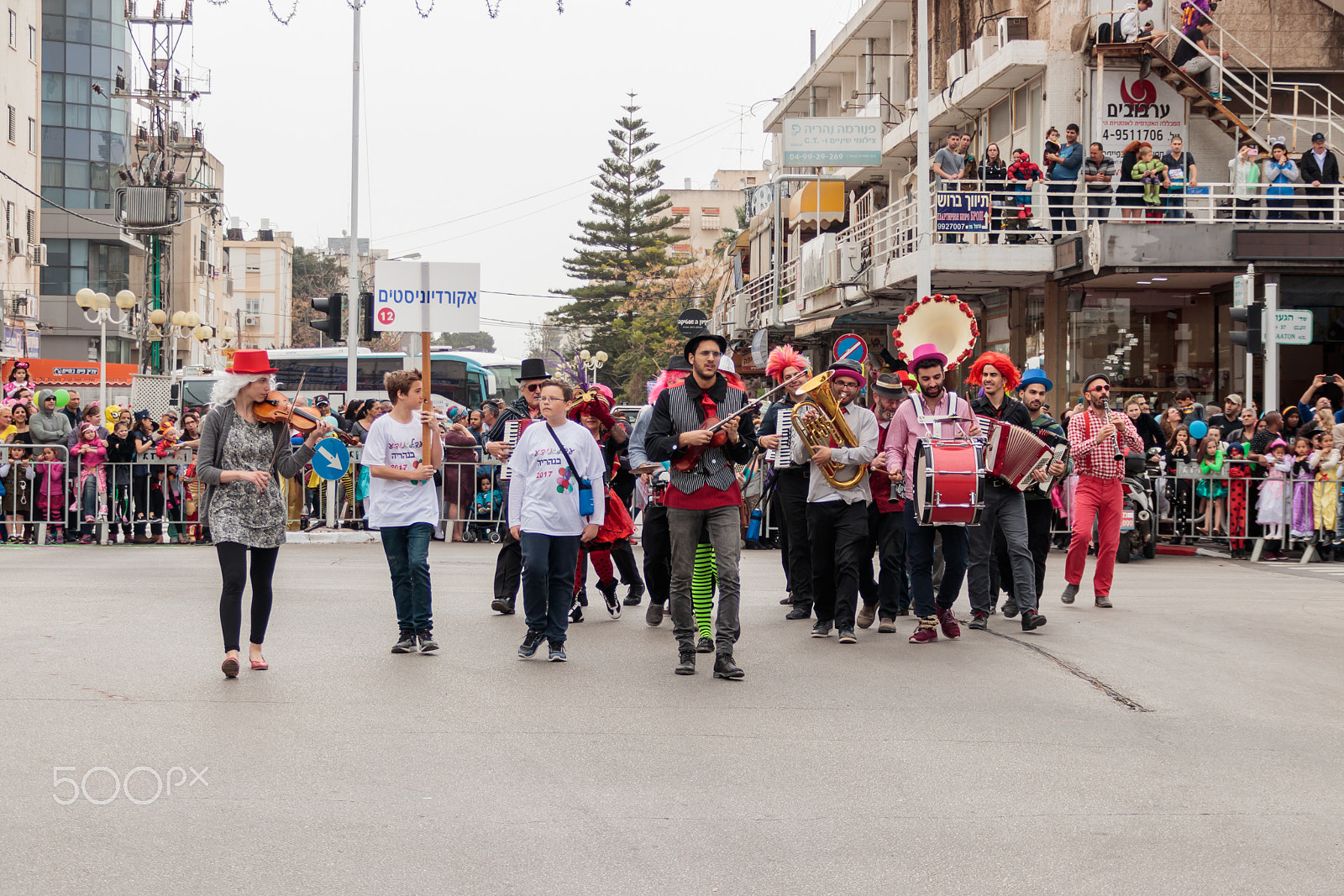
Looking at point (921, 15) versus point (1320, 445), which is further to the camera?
point (921, 15)

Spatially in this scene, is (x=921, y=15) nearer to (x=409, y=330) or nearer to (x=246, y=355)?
(x=409, y=330)

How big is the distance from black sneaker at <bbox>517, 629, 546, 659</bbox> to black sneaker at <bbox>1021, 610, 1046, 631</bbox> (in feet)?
12.1

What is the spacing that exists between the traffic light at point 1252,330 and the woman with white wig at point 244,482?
45.3 ft

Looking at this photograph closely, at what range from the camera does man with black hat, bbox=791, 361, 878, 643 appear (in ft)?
31.8

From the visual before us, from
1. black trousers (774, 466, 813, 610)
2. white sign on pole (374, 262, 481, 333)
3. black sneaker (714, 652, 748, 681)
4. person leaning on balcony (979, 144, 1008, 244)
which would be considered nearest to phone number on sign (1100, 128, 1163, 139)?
person leaning on balcony (979, 144, 1008, 244)

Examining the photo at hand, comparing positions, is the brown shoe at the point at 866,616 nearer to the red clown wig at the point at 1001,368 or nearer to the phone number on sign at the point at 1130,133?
the red clown wig at the point at 1001,368

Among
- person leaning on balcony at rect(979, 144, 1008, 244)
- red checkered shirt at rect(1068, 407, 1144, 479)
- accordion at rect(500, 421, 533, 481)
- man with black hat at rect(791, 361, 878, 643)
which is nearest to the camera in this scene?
man with black hat at rect(791, 361, 878, 643)

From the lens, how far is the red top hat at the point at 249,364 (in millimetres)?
8359

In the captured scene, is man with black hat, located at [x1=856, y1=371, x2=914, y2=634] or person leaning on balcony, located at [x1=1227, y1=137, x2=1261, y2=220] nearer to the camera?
man with black hat, located at [x1=856, y1=371, x2=914, y2=634]

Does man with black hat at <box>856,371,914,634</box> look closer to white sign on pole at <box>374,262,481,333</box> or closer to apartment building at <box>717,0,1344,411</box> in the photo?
white sign on pole at <box>374,262,481,333</box>

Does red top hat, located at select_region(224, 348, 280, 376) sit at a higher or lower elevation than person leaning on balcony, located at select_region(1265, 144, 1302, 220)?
lower

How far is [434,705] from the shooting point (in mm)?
7535

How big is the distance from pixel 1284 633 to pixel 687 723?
5.74 meters

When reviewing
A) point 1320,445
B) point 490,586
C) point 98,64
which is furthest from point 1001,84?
point 98,64
